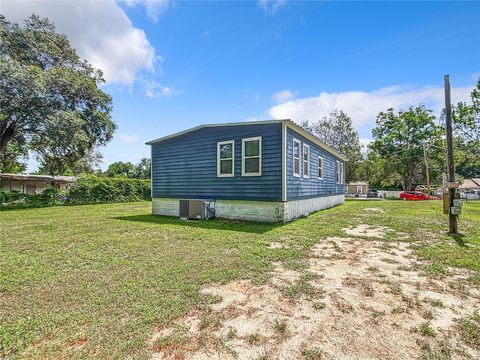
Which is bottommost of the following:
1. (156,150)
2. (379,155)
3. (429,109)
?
(156,150)

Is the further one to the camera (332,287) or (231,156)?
(231,156)

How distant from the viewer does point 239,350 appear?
6.31ft

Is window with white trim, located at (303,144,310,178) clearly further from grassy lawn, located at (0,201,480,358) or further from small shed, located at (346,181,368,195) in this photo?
small shed, located at (346,181,368,195)

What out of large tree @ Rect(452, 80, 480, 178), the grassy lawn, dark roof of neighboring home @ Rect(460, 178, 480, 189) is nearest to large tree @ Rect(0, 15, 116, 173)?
the grassy lawn

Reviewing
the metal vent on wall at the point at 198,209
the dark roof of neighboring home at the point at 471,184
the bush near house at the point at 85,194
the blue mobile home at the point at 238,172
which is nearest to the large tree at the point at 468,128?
the dark roof of neighboring home at the point at 471,184

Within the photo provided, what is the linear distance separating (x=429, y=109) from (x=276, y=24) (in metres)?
31.5

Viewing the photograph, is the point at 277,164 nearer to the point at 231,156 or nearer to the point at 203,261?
the point at 231,156

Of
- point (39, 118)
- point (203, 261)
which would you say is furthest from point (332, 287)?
point (39, 118)

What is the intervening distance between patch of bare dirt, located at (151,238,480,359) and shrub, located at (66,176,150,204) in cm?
1828

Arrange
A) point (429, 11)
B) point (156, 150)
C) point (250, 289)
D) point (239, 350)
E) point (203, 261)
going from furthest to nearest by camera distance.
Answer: point (156, 150) → point (429, 11) → point (203, 261) → point (250, 289) → point (239, 350)

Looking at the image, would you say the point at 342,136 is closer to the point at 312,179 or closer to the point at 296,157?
the point at 312,179

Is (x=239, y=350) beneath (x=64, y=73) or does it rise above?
beneath

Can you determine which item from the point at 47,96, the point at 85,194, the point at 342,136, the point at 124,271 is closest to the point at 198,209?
the point at 124,271

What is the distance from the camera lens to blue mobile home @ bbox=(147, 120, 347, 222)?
26.2ft
